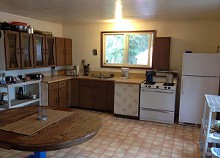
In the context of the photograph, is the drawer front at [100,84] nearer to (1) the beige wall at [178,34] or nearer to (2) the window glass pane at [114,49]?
(1) the beige wall at [178,34]

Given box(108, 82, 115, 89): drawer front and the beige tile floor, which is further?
box(108, 82, 115, 89): drawer front

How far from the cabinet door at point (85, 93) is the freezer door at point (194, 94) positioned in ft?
7.16

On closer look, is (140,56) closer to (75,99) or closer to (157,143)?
(75,99)

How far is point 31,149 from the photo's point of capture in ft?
4.93

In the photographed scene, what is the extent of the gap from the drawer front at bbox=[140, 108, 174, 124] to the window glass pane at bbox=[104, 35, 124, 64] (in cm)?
154

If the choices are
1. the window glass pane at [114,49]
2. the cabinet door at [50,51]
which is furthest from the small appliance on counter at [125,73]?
the cabinet door at [50,51]

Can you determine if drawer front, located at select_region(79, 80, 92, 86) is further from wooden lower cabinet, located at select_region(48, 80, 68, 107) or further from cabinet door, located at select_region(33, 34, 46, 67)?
cabinet door, located at select_region(33, 34, 46, 67)

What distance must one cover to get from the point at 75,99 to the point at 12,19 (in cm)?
234

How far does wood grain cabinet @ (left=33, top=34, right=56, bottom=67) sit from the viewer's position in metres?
4.09

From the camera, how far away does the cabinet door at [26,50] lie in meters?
3.71

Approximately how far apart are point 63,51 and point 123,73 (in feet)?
5.54

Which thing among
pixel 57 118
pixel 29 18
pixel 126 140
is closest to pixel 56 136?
pixel 57 118

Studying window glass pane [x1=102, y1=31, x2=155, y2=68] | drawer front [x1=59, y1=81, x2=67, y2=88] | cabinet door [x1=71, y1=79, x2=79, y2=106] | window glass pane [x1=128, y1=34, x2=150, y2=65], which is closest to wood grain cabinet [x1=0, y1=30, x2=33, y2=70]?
drawer front [x1=59, y1=81, x2=67, y2=88]

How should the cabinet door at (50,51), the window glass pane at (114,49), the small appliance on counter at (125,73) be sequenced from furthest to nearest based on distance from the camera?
the window glass pane at (114,49) → the small appliance on counter at (125,73) → the cabinet door at (50,51)
